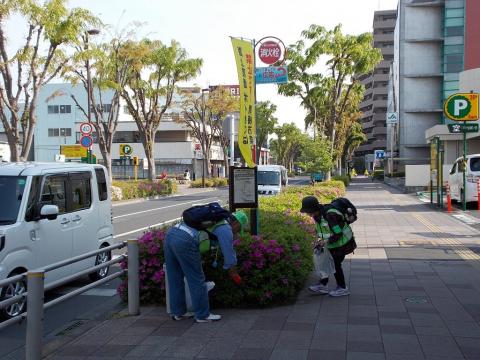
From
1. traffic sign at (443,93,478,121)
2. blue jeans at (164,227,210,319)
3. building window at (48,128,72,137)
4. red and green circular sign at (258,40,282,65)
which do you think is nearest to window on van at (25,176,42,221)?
blue jeans at (164,227,210,319)

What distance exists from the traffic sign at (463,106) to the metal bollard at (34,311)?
1564 centimetres

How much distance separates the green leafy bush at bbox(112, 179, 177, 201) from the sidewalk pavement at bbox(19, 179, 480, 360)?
2396 cm

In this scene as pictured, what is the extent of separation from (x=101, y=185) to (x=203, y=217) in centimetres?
412

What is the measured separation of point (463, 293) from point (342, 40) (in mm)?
23844

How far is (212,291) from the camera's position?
5996mm

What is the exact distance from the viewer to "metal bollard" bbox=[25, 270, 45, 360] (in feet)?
14.1

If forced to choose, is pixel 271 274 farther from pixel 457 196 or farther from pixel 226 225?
pixel 457 196

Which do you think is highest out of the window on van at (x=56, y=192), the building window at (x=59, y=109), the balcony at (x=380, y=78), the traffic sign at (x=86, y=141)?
the balcony at (x=380, y=78)

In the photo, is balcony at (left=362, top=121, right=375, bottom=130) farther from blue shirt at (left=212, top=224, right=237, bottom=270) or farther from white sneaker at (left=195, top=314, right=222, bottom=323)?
blue shirt at (left=212, top=224, right=237, bottom=270)

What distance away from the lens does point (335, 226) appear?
6.40 metres

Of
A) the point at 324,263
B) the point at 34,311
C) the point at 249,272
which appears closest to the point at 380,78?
the point at 324,263

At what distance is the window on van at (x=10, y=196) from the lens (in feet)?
21.2

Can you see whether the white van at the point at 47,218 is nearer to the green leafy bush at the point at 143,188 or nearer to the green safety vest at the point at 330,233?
the green safety vest at the point at 330,233

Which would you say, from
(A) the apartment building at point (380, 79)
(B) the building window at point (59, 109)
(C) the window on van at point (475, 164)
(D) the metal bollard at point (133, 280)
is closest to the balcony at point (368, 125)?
(A) the apartment building at point (380, 79)
